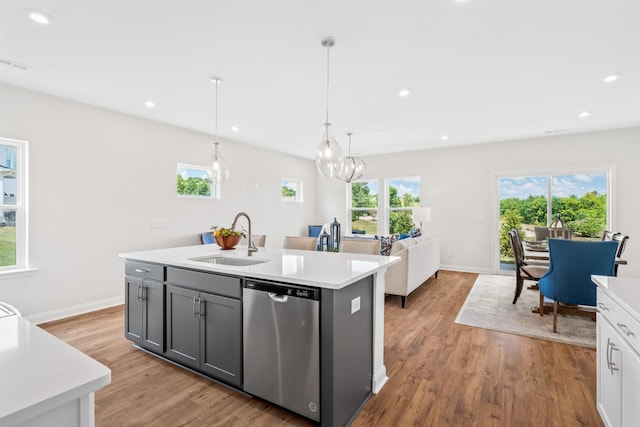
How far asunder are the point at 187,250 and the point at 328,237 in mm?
1500

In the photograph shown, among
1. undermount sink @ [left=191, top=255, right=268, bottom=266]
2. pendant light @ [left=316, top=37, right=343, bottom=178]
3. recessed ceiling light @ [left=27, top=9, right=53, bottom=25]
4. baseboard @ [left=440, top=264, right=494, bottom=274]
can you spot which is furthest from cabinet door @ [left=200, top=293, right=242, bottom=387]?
baseboard @ [left=440, top=264, right=494, bottom=274]

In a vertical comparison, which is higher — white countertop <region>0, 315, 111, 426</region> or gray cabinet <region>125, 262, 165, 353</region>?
white countertop <region>0, 315, 111, 426</region>

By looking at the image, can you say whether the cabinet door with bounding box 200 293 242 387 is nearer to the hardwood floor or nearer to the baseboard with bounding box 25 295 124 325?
the hardwood floor

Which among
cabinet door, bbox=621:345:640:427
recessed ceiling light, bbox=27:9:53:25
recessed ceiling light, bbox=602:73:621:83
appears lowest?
cabinet door, bbox=621:345:640:427

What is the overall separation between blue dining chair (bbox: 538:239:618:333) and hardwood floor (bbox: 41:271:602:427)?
497 mm

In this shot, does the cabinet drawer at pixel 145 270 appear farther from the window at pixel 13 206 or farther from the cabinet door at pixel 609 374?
the cabinet door at pixel 609 374

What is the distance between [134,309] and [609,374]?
10.9ft

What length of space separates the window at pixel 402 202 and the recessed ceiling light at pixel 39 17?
6308mm

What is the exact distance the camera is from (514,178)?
6.11 meters

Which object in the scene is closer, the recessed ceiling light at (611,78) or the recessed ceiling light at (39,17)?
the recessed ceiling light at (39,17)

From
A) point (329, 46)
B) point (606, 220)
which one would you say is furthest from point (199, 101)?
point (606, 220)

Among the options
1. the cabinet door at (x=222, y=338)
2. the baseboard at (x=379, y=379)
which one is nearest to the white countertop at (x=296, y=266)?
the cabinet door at (x=222, y=338)

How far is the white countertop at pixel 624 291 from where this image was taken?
4.30ft

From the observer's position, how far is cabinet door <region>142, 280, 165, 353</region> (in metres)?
2.53
